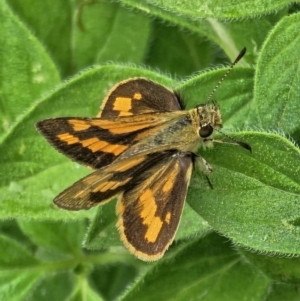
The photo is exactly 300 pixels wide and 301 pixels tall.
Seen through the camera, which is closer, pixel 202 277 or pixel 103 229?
pixel 103 229

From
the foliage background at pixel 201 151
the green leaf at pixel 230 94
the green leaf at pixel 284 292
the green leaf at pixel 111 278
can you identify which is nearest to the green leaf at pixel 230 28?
the foliage background at pixel 201 151

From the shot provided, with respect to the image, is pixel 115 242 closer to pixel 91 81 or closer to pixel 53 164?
pixel 53 164

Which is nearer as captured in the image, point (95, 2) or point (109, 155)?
point (109, 155)

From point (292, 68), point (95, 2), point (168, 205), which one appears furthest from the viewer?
point (95, 2)

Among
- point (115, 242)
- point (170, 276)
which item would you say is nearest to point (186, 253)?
point (170, 276)

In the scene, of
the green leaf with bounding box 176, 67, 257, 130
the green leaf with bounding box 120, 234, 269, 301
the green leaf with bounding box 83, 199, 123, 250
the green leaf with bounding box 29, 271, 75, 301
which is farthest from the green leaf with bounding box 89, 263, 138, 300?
the green leaf with bounding box 176, 67, 257, 130

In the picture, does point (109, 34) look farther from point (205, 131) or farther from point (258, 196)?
point (258, 196)

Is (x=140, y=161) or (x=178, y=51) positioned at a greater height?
(x=140, y=161)

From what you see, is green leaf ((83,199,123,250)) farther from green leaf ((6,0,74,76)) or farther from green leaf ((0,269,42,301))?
green leaf ((6,0,74,76))

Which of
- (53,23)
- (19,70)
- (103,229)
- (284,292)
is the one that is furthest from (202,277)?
(53,23)
